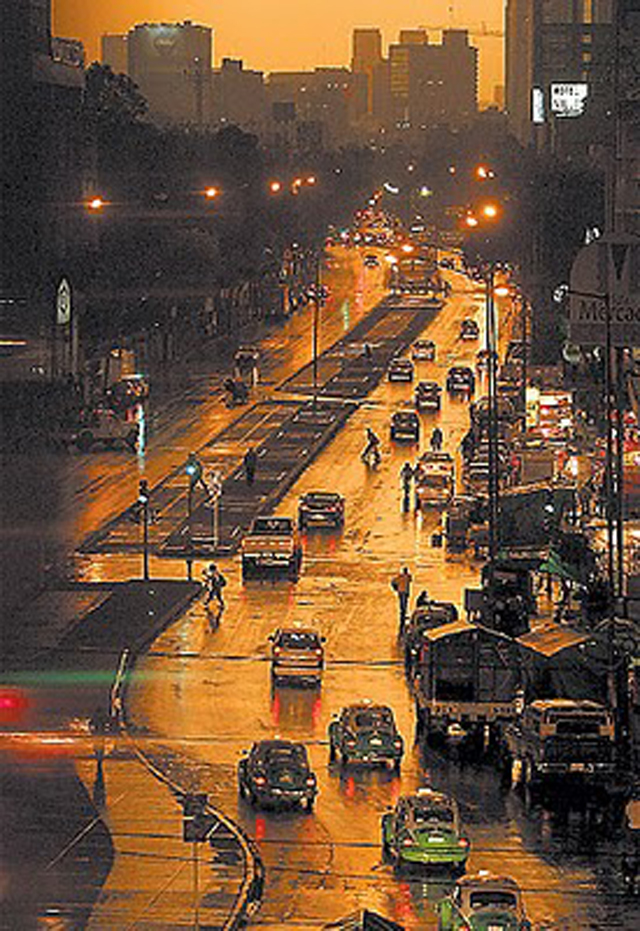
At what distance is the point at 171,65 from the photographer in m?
186

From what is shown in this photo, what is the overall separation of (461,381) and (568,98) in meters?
64.4

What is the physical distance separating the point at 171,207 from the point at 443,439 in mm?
44425

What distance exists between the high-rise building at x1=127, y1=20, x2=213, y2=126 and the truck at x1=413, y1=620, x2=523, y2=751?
144 m

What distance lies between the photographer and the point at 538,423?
56.1 metres

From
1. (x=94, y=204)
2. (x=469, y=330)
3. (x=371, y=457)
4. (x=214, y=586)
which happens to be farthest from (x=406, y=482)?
(x=469, y=330)

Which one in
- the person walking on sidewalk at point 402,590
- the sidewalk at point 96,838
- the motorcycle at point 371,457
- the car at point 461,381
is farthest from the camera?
the car at point 461,381

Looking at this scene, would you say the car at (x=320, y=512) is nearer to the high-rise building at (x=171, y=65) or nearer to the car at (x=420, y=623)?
the car at (x=420, y=623)

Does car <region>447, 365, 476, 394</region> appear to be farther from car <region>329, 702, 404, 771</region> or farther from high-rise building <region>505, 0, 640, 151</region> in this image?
car <region>329, 702, 404, 771</region>

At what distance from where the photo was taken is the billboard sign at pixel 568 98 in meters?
130

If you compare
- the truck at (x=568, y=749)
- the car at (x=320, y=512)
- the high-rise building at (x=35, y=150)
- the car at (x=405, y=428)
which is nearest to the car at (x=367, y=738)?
the truck at (x=568, y=749)

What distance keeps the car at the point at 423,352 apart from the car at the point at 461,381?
21.7ft

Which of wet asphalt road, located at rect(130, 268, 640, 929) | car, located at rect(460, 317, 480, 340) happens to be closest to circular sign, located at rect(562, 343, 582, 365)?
wet asphalt road, located at rect(130, 268, 640, 929)

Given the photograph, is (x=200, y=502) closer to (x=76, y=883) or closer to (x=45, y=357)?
(x=45, y=357)

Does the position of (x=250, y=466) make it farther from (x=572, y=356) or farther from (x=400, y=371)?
(x=400, y=371)
